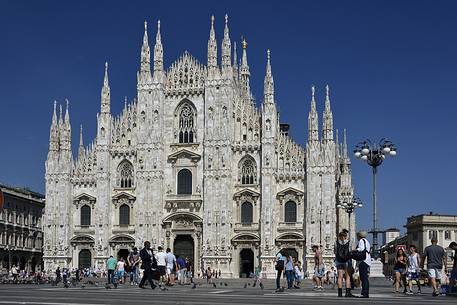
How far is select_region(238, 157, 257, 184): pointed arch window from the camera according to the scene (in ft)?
216

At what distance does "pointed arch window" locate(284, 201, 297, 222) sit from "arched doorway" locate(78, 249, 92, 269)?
18.1 m

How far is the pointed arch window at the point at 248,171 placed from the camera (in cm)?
6569

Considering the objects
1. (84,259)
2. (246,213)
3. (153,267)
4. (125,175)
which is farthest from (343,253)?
(84,259)

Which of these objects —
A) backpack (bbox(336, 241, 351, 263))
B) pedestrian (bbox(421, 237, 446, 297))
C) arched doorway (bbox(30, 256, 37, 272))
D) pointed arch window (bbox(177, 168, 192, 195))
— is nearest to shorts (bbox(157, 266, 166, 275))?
backpack (bbox(336, 241, 351, 263))

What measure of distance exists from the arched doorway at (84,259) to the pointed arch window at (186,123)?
43.2 feet

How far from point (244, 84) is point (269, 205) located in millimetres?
19812

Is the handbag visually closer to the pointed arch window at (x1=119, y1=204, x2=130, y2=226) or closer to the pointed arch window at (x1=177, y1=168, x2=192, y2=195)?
the pointed arch window at (x1=177, y1=168, x2=192, y2=195)

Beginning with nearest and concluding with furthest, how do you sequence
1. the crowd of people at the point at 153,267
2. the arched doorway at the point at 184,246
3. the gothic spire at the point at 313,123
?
the crowd of people at the point at 153,267
the gothic spire at the point at 313,123
the arched doorway at the point at 184,246

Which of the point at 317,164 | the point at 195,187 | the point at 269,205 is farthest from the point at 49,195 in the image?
the point at 317,164

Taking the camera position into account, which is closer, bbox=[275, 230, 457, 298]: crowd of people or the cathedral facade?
bbox=[275, 230, 457, 298]: crowd of people

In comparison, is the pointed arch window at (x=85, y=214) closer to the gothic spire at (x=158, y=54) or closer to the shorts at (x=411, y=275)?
the gothic spire at (x=158, y=54)

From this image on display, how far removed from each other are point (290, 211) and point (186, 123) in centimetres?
1209

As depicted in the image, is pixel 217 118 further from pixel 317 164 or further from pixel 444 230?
→ pixel 444 230

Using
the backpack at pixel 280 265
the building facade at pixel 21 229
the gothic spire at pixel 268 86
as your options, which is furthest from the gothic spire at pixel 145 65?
the backpack at pixel 280 265
